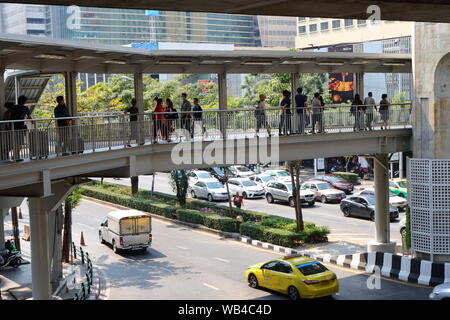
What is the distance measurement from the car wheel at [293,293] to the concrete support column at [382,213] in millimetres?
7315

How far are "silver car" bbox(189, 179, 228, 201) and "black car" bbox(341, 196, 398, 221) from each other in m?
9.76

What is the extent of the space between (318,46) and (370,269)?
5914 centimetres

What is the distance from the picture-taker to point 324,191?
41.5 m

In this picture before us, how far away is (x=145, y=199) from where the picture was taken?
41156 mm

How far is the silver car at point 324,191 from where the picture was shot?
135 feet

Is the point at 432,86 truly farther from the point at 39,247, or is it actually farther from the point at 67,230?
the point at 67,230

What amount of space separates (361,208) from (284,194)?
7.09 metres

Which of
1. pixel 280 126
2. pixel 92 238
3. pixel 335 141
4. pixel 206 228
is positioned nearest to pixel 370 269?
pixel 335 141

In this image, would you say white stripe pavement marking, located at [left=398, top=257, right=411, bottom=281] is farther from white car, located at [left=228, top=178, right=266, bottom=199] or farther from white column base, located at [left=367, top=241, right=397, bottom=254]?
white car, located at [left=228, top=178, right=266, bottom=199]

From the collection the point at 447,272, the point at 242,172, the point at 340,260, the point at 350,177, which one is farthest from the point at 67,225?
the point at 350,177

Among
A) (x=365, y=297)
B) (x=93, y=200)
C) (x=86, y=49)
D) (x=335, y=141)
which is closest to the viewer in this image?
(x=86, y=49)

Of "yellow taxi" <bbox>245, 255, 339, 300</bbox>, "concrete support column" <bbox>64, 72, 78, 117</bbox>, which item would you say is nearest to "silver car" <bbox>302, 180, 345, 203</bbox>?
"yellow taxi" <bbox>245, 255, 339, 300</bbox>

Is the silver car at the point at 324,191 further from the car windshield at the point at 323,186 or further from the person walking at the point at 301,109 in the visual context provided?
the person walking at the point at 301,109

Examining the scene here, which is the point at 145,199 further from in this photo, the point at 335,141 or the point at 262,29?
the point at 262,29
